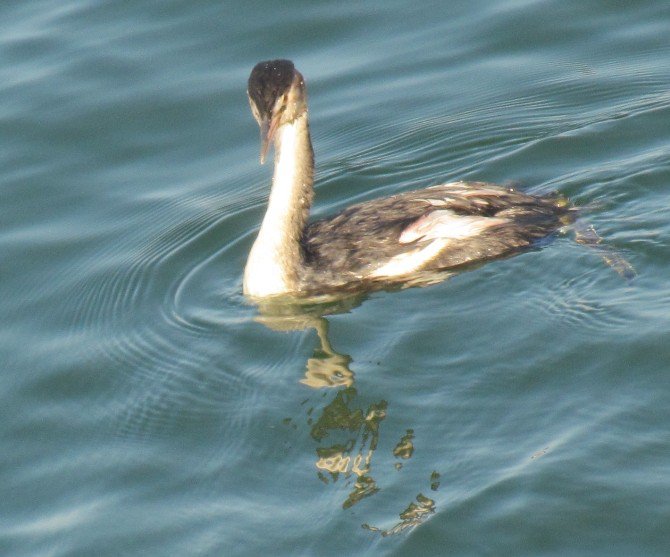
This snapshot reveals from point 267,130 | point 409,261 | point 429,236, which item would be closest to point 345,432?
point 409,261

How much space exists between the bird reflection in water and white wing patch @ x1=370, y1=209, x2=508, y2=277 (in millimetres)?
539

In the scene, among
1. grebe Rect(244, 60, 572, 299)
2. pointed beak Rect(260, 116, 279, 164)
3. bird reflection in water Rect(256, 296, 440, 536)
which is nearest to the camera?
bird reflection in water Rect(256, 296, 440, 536)

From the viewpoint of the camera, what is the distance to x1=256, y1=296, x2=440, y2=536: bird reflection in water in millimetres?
7418

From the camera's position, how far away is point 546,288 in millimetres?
9297

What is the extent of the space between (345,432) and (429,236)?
2.19m

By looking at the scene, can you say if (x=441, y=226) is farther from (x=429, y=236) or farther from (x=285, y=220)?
(x=285, y=220)

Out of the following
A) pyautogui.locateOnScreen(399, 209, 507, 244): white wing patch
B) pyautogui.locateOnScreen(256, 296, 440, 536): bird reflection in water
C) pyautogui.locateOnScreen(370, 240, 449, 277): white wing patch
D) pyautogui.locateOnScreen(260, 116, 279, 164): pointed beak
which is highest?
pyautogui.locateOnScreen(260, 116, 279, 164): pointed beak

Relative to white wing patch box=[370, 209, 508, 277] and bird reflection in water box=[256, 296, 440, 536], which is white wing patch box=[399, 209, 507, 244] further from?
bird reflection in water box=[256, 296, 440, 536]

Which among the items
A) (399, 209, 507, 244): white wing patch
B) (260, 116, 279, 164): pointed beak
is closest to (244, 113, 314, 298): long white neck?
(260, 116, 279, 164): pointed beak

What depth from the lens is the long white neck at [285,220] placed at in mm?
9828

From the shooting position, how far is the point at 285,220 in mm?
9930

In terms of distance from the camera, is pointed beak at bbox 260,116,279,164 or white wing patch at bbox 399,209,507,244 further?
white wing patch at bbox 399,209,507,244

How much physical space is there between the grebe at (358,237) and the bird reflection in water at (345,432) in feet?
1.14

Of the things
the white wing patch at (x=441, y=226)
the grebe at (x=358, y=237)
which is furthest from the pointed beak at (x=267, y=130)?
the white wing patch at (x=441, y=226)
